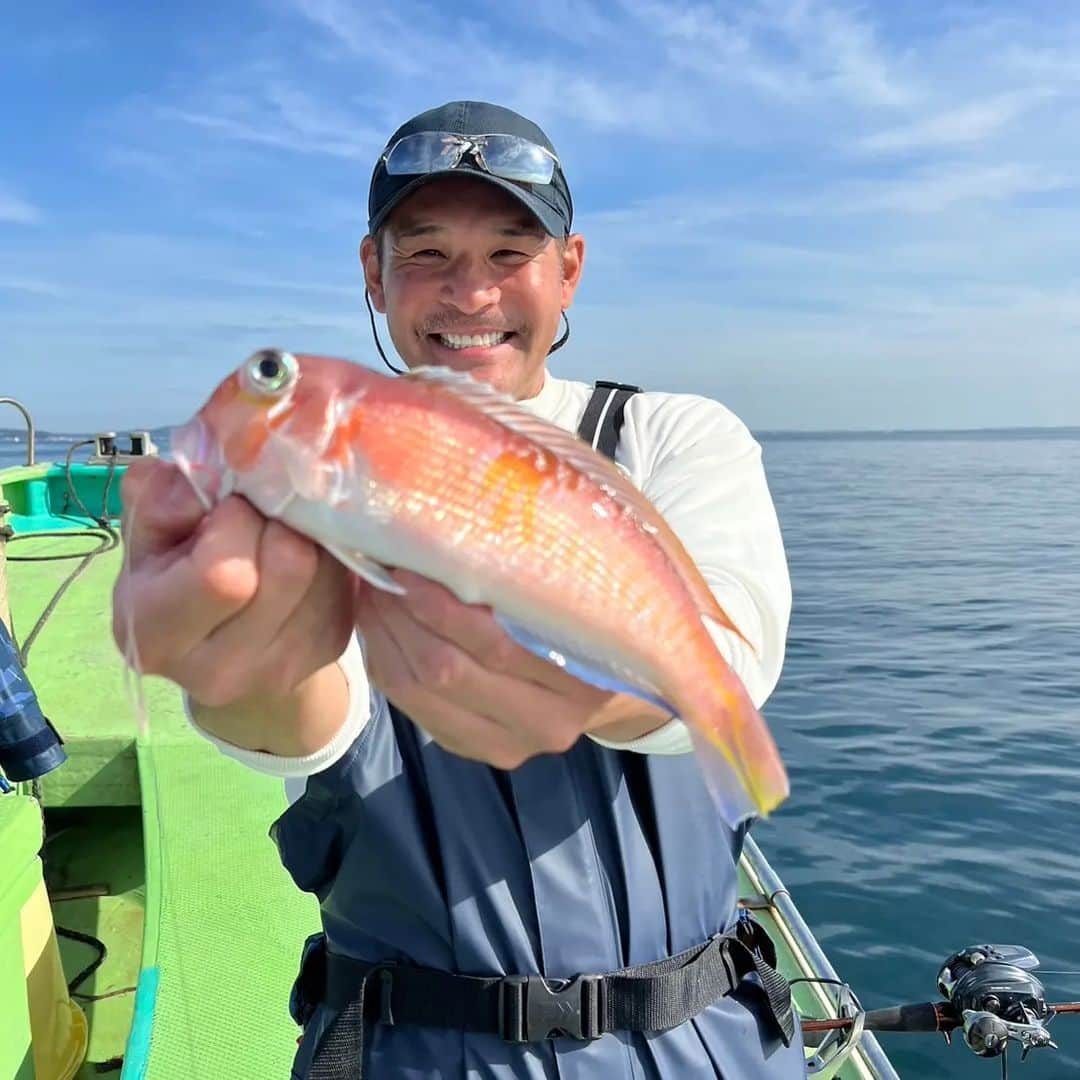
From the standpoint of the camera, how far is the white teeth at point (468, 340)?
316cm

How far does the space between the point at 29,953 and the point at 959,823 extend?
24.8ft

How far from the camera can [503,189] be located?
296 centimetres

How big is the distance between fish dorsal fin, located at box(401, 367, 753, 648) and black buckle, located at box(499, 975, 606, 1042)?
3.71 ft

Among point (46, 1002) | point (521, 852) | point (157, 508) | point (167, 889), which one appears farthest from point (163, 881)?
point (157, 508)

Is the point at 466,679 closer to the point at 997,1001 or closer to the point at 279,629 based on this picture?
the point at 279,629

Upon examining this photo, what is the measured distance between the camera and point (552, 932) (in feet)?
7.76

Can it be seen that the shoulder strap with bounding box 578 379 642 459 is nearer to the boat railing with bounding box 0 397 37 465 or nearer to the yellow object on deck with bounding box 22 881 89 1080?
the yellow object on deck with bounding box 22 881 89 1080

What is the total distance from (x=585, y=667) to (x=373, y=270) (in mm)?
2450

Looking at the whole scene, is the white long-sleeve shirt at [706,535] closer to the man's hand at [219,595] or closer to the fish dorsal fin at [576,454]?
the fish dorsal fin at [576,454]

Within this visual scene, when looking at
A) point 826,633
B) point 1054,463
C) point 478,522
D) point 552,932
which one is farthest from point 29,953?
point 1054,463

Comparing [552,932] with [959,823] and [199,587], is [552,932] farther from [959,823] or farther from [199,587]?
[959,823]

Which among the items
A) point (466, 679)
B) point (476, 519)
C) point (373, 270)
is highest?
point (373, 270)

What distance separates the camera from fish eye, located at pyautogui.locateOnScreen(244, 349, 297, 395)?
5.39ft

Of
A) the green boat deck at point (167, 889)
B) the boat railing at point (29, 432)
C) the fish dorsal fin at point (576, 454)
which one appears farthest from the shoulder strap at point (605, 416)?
the boat railing at point (29, 432)
